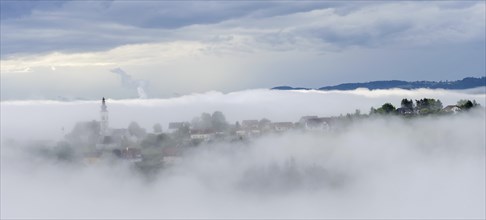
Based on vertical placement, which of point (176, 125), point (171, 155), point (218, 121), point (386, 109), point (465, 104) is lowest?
point (171, 155)

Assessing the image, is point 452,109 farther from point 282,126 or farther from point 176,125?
point 176,125

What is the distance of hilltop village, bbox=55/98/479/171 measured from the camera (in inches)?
1855

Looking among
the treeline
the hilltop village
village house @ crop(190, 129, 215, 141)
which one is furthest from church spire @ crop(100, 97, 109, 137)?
the treeline

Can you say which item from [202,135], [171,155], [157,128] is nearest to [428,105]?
[202,135]

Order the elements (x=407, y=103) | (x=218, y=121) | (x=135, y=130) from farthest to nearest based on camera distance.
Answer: (x=407, y=103), (x=218, y=121), (x=135, y=130)

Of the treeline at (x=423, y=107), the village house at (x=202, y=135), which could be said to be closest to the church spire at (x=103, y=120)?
the village house at (x=202, y=135)

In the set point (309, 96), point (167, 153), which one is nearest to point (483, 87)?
point (309, 96)

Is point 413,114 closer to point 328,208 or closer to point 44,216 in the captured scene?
point 328,208

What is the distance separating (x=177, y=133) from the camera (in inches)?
1994

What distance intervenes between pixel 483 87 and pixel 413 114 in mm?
15418

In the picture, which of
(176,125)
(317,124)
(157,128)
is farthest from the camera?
(317,124)

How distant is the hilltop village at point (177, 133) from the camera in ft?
155

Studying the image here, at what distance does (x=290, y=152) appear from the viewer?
156ft

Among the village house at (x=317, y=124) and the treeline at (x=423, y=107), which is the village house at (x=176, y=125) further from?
the treeline at (x=423, y=107)
